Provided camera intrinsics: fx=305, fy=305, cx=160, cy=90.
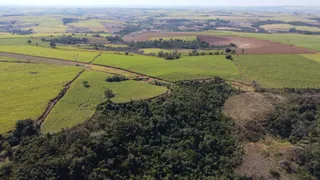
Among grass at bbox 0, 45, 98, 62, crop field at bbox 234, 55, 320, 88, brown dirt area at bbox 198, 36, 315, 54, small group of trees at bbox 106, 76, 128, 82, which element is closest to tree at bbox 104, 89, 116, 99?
small group of trees at bbox 106, 76, 128, 82

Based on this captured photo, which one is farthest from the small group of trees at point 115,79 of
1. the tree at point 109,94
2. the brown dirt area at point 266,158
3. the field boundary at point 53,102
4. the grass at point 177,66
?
the brown dirt area at point 266,158

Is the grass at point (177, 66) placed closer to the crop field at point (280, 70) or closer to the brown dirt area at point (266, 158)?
the crop field at point (280, 70)

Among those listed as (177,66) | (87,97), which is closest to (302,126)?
(177,66)

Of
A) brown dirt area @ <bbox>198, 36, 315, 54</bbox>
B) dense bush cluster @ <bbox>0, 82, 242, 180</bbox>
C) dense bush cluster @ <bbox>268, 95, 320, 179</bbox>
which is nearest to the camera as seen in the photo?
dense bush cluster @ <bbox>0, 82, 242, 180</bbox>

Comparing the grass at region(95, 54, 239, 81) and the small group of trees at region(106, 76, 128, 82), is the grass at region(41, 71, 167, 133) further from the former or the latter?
the grass at region(95, 54, 239, 81)

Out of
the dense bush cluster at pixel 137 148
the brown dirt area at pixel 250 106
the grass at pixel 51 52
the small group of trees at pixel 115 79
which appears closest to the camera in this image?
the dense bush cluster at pixel 137 148

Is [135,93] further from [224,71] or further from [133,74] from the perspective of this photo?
[224,71]

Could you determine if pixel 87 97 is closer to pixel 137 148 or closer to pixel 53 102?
pixel 53 102
